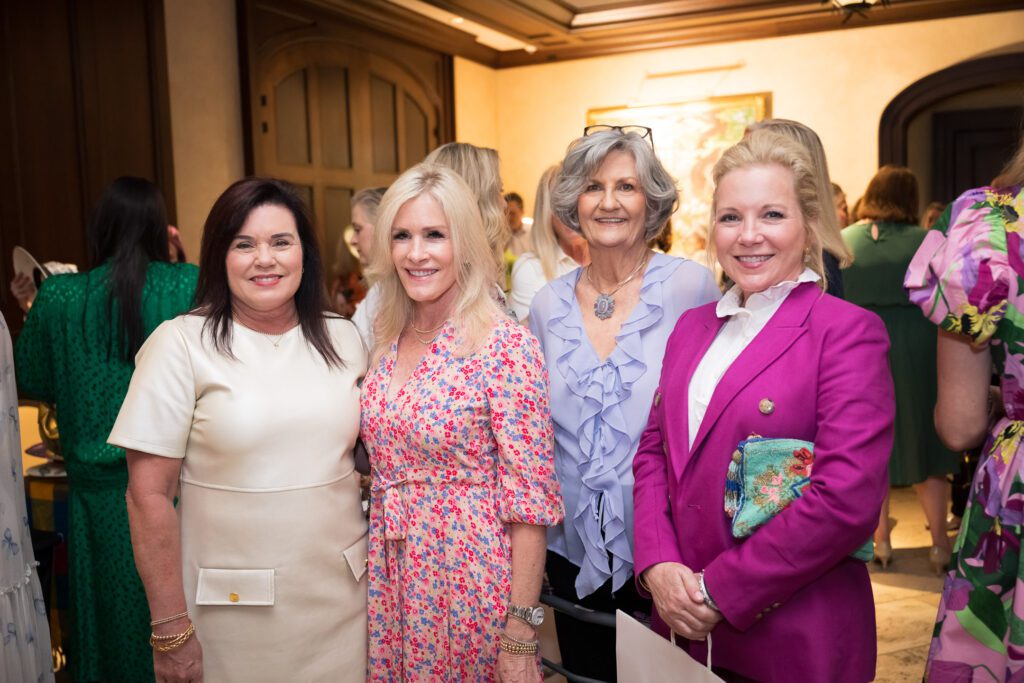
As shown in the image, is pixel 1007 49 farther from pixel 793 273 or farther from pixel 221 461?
pixel 221 461

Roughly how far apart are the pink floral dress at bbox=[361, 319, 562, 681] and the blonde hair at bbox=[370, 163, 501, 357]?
0.04 m

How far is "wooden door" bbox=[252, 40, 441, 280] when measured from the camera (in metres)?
6.36

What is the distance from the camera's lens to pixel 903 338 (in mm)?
4734

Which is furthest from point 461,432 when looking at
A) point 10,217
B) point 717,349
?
point 10,217

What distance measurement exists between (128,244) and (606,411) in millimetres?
1887

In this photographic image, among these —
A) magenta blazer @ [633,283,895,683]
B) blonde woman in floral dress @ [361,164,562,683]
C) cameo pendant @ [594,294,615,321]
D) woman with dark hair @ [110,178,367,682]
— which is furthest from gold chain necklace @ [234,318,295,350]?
magenta blazer @ [633,283,895,683]

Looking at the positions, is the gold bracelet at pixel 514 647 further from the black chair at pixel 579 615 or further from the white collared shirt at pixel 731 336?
the white collared shirt at pixel 731 336

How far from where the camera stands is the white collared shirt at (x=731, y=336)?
1655 millimetres

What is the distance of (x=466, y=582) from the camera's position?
180cm

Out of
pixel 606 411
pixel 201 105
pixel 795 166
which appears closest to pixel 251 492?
pixel 606 411

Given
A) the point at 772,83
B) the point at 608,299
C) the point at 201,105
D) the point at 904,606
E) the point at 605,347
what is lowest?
the point at 904,606

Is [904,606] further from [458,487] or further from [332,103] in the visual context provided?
[332,103]

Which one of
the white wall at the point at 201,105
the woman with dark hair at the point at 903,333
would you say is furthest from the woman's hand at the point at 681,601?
the white wall at the point at 201,105

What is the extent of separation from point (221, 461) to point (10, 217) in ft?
12.2
